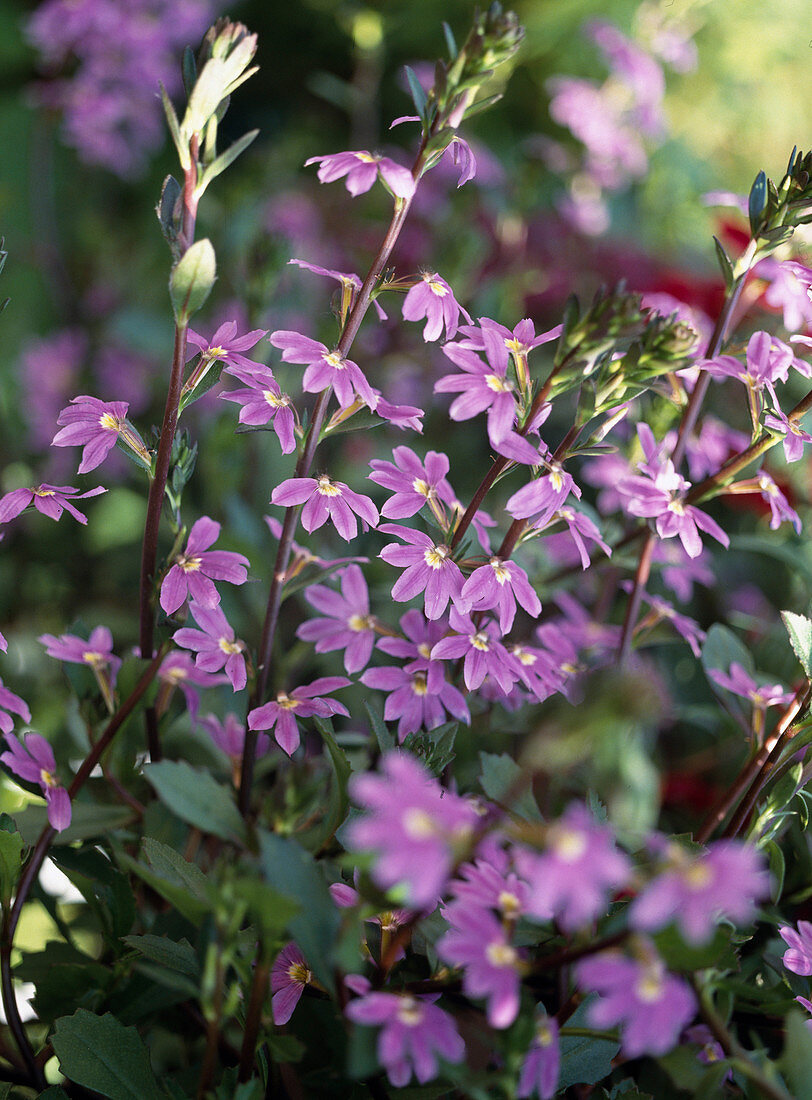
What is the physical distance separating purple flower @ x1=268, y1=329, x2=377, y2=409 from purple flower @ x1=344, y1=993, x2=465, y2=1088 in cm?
19

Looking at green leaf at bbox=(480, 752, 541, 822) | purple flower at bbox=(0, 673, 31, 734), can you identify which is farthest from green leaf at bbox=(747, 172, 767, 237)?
purple flower at bbox=(0, 673, 31, 734)

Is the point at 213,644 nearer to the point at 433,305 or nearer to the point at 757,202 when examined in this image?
the point at 433,305

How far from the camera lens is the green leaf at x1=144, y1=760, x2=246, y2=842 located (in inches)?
10.2

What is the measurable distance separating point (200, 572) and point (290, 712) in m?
0.06

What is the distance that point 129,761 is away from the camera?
395 mm

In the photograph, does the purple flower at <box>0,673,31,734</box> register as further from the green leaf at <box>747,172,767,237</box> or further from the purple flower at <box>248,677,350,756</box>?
the green leaf at <box>747,172,767,237</box>

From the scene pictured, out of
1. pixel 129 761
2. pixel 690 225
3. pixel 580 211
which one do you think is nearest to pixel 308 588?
pixel 129 761

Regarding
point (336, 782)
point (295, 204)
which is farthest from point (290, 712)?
point (295, 204)

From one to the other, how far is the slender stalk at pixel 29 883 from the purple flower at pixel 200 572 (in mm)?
24

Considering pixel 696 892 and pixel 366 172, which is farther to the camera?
pixel 366 172

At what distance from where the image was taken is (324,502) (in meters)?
0.34

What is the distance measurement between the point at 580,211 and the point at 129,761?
36.3 inches

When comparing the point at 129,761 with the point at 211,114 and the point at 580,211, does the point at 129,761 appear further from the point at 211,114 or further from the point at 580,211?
the point at 580,211

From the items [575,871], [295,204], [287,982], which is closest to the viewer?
[575,871]
